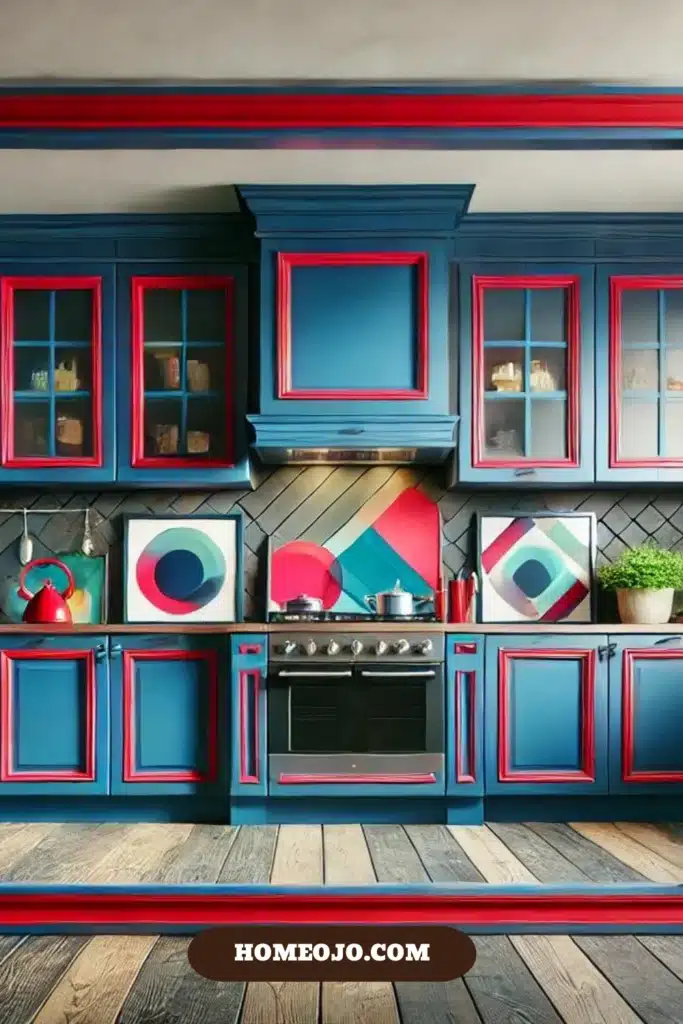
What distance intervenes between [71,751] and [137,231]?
219 cm

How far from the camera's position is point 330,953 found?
257 cm

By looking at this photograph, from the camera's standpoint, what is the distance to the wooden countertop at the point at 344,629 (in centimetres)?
420

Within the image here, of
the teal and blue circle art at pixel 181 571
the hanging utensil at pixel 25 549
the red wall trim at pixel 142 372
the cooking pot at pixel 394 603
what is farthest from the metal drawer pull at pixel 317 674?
the hanging utensil at pixel 25 549

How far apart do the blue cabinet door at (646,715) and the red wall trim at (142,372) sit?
1.83 metres

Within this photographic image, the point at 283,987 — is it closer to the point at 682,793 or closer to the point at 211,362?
the point at 682,793

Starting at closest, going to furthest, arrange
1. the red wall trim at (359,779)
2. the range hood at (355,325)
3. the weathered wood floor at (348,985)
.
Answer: the weathered wood floor at (348,985), the red wall trim at (359,779), the range hood at (355,325)

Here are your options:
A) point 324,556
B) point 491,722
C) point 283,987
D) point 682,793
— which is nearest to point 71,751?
point 324,556

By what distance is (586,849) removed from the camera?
3.74 metres

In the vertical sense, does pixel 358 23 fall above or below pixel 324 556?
above

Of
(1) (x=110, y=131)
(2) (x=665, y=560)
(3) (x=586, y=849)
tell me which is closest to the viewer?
(1) (x=110, y=131)

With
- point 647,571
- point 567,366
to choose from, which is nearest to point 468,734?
point 647,571

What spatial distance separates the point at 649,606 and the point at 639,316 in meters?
1.24

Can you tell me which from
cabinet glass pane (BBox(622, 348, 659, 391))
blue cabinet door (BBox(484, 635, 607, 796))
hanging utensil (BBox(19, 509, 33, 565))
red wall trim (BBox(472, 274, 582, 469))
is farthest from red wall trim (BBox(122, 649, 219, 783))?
cabinet glass pane (BBox(622, 348, 659, 391))

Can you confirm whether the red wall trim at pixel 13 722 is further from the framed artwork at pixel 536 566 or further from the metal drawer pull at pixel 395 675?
the framed artwork at pixel 536 566
